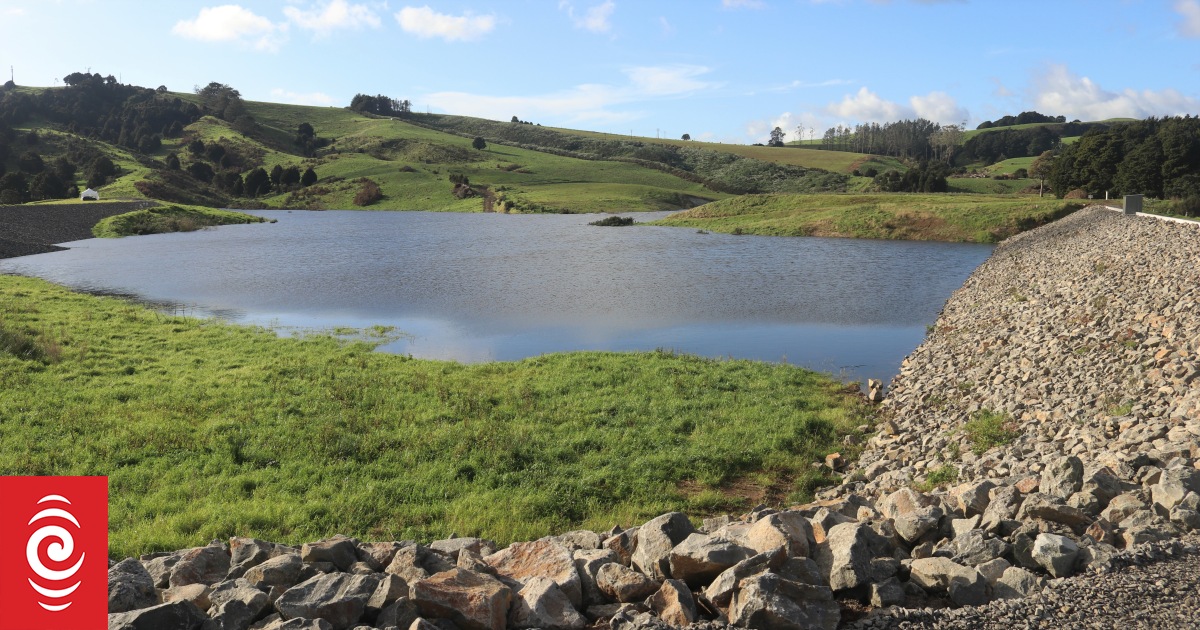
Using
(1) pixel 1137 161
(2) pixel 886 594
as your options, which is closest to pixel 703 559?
(2) pixel 886 594

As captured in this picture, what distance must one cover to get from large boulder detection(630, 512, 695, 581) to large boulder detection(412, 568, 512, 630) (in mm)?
1634

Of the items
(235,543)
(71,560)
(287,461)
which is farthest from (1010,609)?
(287,461)

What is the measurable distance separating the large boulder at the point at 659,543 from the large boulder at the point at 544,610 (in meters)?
1.03

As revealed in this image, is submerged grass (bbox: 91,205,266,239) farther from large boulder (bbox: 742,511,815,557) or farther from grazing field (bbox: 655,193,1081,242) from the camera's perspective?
large boulder (bbox: 742,511,815,557)

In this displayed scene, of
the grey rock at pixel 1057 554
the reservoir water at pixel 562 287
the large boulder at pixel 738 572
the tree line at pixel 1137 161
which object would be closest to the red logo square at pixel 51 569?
the large boulder at pixel 738 572

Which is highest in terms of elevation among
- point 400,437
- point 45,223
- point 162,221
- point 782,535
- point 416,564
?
point 162,221

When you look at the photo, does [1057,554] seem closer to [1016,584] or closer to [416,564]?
[1016,584]

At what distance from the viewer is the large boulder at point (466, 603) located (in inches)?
269

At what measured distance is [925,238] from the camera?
244ft

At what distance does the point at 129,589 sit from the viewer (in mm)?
7332

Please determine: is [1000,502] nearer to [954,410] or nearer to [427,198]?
[954,410]

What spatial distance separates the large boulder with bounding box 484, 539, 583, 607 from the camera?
7.56m

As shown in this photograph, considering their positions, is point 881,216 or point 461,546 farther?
point 881,216

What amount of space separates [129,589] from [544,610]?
14.0ft
